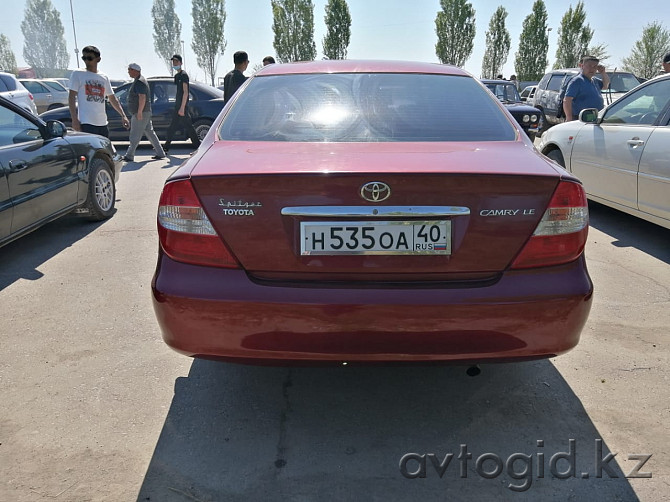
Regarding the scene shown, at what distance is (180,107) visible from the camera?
11.4 metres

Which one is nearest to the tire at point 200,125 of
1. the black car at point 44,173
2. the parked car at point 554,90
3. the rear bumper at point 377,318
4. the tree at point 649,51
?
the black car at point 44,173

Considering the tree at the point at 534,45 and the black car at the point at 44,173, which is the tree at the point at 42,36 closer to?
the tree at the point at 534,45

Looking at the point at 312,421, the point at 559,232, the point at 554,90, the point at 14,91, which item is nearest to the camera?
the point at 559,232

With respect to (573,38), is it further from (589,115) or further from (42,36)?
(42,36)

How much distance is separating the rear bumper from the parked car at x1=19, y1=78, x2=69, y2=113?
21.4m

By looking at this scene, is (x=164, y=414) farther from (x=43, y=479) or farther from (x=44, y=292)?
(x=44, y=292)

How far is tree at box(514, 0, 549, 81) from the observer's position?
51.0 m

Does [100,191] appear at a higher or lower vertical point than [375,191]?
lower

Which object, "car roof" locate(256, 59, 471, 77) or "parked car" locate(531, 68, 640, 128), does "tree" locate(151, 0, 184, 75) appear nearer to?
"parked car" locate(531, 68, 640, 128)

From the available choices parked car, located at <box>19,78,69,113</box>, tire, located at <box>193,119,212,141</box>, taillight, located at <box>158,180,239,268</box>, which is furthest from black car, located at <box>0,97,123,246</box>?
parked car, located at <box>19,78,69,113</box>

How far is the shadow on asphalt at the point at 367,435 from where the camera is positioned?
2123 mm

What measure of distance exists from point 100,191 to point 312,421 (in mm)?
4588

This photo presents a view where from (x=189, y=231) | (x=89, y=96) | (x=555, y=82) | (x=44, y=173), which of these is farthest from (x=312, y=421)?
(x=555, y=82)

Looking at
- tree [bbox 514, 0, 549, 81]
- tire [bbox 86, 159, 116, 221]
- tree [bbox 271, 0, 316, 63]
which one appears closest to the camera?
tire [bbox 86, 159, 116, 221]
